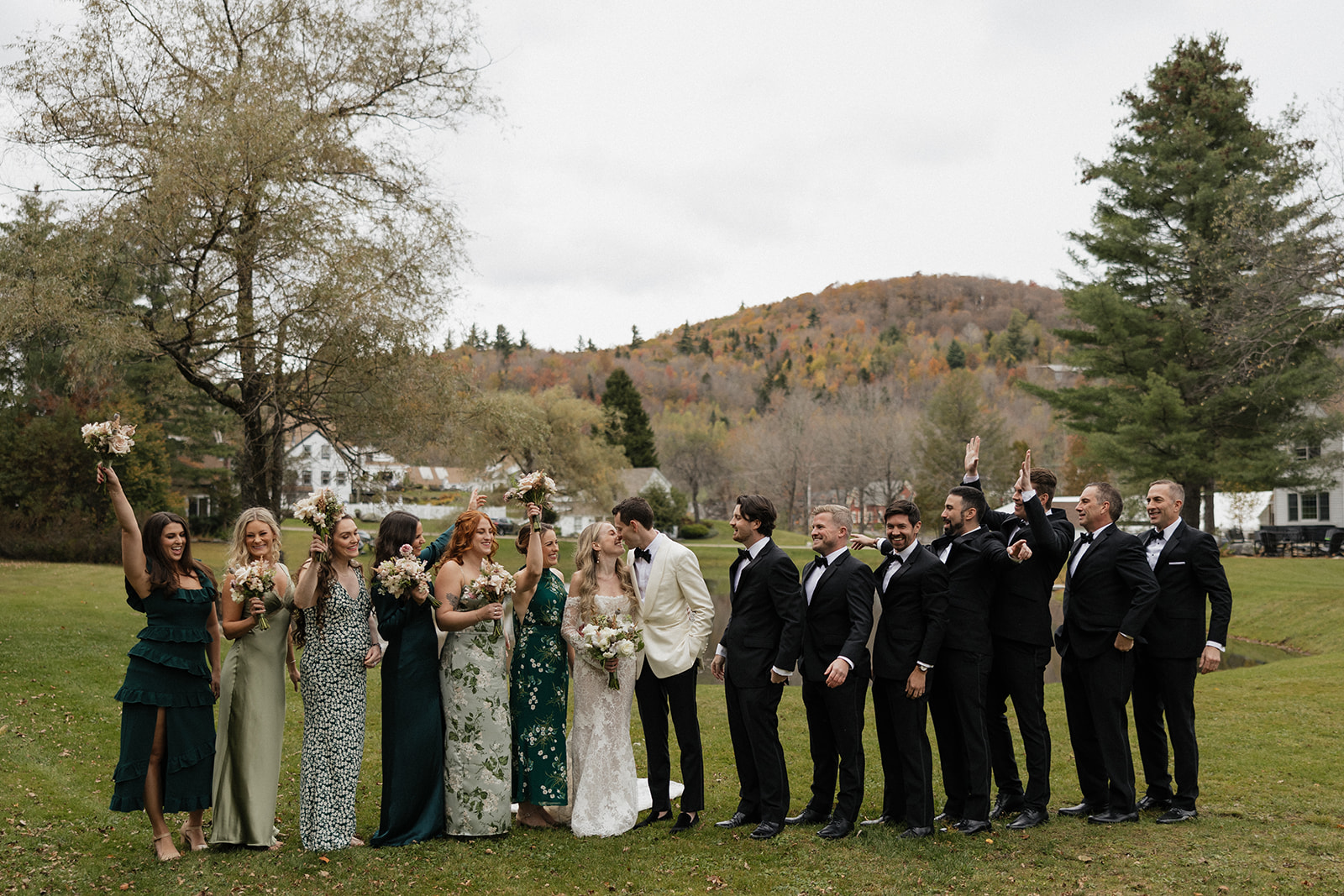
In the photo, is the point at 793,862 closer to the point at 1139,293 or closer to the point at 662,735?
the point at 662,735

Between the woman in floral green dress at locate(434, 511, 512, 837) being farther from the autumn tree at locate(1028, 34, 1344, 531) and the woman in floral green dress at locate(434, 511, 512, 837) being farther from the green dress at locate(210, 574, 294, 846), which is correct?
the autumn tree at locate(1028, 34, 1344, 531)

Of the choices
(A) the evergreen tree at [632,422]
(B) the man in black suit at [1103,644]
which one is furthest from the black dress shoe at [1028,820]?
(A) the evergreen tree at [632,422]

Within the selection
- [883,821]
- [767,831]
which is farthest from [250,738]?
[883,821]

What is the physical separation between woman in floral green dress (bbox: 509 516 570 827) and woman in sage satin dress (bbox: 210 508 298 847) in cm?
156

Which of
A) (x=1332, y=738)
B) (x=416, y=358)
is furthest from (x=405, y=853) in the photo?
(x=416, y=358)

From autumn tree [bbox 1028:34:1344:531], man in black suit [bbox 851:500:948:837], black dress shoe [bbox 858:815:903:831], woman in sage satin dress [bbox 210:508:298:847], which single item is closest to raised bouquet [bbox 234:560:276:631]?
woman in sage satin dress [bbox 210:508:298:847]

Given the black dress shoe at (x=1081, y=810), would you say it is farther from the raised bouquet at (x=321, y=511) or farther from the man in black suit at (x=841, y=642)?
the raised bouquet at (x=321, y=511)

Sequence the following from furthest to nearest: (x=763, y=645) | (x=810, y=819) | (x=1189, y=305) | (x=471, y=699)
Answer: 1. (x=1189, y=305)
2. (x=810, y=819)
3. (x=763, y=645)
4. (x=471, y=699)

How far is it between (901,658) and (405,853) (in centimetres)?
355

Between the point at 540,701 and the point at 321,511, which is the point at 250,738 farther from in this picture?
the point at 540,701

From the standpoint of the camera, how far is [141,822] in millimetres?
7102

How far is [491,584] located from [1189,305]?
29280mm

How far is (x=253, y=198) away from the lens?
16.3m

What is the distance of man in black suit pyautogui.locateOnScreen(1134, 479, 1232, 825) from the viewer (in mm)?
6734
